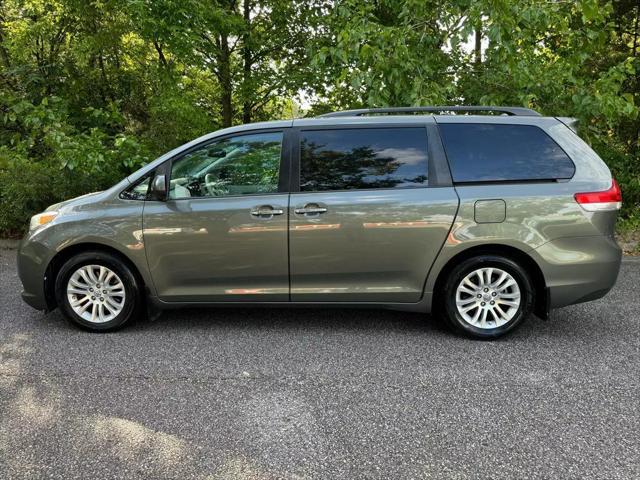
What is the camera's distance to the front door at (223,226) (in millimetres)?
4043

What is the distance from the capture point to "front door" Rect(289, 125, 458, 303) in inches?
156

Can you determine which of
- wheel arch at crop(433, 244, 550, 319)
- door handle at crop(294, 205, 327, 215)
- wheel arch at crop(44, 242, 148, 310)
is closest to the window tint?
door handle at crop(294, 205, 327, 215)

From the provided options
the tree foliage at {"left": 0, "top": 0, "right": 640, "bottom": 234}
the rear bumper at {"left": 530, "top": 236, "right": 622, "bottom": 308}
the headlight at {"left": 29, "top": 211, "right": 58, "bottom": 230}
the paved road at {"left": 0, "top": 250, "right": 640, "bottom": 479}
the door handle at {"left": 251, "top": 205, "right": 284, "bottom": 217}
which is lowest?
the paved road at {"left": 0, "top": 250, "right": 640, "bottom": 479}

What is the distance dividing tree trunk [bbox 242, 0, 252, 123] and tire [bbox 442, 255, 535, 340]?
264 inches

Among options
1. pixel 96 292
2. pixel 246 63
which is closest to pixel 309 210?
pixel 96 292

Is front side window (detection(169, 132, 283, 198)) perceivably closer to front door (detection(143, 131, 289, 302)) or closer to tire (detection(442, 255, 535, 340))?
front door (detection(143, 131, 289, 302))

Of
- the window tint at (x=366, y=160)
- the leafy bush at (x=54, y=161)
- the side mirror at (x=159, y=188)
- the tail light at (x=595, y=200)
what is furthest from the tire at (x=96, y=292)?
the tail light at (x=595, y=200)

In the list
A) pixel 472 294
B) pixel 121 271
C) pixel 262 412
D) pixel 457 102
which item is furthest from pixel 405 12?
pixel 262 412

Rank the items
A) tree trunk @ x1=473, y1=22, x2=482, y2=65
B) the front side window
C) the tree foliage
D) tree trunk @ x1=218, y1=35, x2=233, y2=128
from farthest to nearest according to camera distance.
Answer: tree trunk @ x1=218, y1=35, x2=233, y2=128 → tree trunk @ x1=473, y1=22, x2=482, y2=65 → the tree foliage → the front side window

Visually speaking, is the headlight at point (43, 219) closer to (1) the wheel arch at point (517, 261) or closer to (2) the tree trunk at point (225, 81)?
(1) the wheel arch at point (517, 261)

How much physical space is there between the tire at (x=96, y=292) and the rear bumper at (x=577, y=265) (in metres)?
3.22

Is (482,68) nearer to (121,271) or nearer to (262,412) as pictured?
(121,271)

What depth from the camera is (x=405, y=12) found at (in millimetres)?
6496

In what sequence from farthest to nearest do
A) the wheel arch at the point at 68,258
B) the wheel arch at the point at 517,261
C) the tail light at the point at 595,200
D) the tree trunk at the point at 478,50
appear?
the tree trunk at the point at 478,50 < the wheel arch at the point at 68,258 < the wheel arch at the point at 517,261 < the tail light at the point at 595,200
